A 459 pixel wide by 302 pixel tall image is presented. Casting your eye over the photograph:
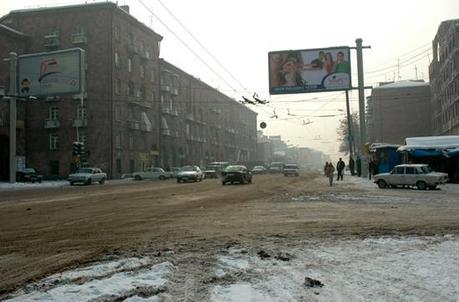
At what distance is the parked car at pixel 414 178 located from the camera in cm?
2609

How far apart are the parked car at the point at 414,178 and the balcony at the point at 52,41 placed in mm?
43867

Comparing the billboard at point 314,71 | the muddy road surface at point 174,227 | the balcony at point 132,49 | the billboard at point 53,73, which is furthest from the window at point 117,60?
the muddy road surface at point 174,227

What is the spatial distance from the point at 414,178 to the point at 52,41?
46504mm

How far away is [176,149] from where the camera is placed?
257 ft

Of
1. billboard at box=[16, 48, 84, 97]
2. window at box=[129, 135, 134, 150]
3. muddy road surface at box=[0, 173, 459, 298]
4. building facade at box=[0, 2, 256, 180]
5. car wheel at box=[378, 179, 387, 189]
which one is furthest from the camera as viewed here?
window at box=[129, 135, 134, 150]

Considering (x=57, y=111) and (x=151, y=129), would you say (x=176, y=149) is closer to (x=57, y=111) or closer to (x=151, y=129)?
(x=151, y=129)

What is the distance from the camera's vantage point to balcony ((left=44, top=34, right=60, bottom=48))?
58062mm

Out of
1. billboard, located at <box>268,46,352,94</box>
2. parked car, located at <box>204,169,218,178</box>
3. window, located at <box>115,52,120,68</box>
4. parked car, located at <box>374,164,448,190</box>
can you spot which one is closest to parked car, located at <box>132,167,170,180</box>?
parked car, located at <box>204,169,218,178</box>

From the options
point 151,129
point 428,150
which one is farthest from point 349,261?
point 151,129

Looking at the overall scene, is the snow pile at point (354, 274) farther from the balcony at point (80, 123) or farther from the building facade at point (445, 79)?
the building facade at point (445, 79)

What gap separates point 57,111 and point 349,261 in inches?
2192

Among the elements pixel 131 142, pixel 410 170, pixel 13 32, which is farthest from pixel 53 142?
pixel 410 170

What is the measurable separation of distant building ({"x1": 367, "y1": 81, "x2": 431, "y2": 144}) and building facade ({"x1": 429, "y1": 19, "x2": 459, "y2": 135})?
27.2 feet

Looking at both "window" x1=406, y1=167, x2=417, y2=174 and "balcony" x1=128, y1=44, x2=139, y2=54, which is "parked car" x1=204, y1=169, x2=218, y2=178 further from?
"window" x1=406, y1=167, x2=417, y2=174
